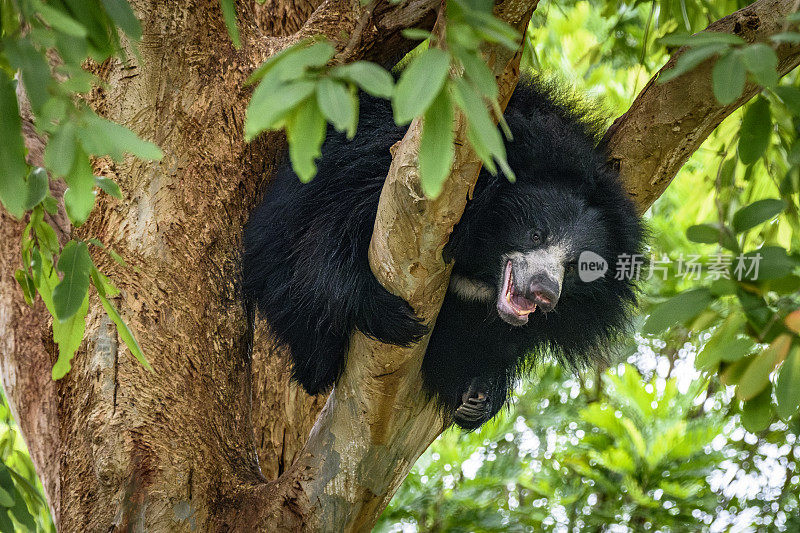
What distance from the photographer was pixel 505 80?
144 centimetres

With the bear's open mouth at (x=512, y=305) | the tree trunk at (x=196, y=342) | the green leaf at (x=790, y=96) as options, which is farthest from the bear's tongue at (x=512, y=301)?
the green leaf at (x=790, y=96)

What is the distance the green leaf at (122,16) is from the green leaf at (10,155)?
7.3 inches

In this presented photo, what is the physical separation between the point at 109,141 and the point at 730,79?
80 cm

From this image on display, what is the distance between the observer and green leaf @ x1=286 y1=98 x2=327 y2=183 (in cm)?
89

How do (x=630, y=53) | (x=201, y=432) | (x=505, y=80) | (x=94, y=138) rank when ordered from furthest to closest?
(x=630, y=53) → (x=201, y=432) → (x=505, y=80) → (x=94, y=138)

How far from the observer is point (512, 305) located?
215 centimetres

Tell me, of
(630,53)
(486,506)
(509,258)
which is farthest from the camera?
(630,53)

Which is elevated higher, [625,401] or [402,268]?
[402,268]

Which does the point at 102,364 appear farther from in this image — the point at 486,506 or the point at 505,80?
the point at 486,506

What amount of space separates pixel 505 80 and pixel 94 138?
29.5 inches

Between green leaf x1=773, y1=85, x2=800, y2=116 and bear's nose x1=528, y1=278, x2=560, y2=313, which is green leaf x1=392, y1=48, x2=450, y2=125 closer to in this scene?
green leaf x1=773, y1=85, x2=800, y2=116

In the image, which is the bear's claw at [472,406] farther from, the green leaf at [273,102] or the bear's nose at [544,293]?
the green leaf at [273,102]

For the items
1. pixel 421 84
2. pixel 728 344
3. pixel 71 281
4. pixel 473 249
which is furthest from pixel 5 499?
pixel 473 249

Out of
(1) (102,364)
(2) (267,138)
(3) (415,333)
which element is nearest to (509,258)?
(3) (415,333)
